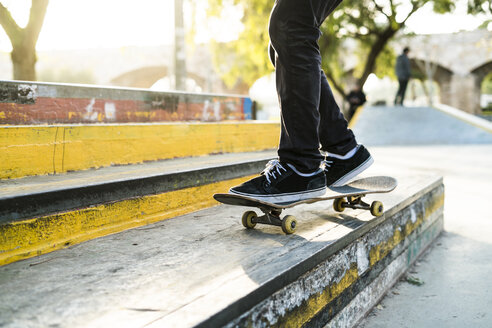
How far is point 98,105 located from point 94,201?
1.51 m

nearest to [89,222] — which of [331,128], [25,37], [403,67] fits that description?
[331,128]

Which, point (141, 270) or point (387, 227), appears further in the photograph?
point (387, 227)

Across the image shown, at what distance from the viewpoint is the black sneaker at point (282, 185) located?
1627 millimetres

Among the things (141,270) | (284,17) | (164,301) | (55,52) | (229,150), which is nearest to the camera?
(164,301)

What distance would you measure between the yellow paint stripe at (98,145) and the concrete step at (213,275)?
524mm

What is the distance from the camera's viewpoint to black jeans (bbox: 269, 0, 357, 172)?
162cm

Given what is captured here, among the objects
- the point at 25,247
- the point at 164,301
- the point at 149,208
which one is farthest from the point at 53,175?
the point at 164,301

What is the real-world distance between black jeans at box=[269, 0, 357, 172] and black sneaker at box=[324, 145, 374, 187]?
262 millimetres

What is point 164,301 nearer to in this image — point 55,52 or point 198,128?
point 198,128

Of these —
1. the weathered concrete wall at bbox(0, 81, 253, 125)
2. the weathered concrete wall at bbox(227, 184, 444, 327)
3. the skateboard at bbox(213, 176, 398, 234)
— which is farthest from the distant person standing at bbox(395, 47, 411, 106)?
the skateboard at bbox(213, 176, 398, 234)

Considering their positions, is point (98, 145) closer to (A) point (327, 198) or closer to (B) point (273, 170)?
(B) point (273, 170)

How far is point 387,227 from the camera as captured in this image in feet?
6.57

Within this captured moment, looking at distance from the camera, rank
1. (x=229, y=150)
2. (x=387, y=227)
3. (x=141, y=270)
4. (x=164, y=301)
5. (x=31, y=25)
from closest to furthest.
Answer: (x=164, y=301) → (x=141, y=270) → (x=387, y=227) → (x=229, y=150) → (x=31, y=25)

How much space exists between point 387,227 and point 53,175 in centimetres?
148
